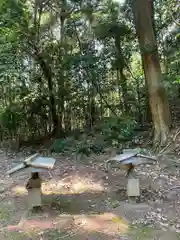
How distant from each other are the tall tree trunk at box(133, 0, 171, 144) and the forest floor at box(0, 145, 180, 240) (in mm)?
1109

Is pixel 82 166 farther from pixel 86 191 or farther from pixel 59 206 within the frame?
pixel 59 206

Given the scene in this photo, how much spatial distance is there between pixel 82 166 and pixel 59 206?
94.0 inches

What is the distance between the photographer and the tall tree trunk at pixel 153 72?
8.10m

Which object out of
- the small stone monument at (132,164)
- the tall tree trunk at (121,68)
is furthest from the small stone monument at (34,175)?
the tall tree trunk at (121,68)

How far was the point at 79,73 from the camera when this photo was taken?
966cm

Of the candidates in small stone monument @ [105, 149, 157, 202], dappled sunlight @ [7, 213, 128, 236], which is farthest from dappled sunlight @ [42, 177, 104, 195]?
dappled sunlight @ [7, 213, 128, 236]

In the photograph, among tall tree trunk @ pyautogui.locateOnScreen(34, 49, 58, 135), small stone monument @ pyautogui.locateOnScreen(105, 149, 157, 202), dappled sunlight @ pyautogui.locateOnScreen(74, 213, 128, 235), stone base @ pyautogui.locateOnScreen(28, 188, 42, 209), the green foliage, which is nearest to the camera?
dappled sunlight @ pyautogui.locateOnScreen(74, 213, 128, 235)

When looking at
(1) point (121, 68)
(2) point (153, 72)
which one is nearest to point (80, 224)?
(2) point (153, 72)

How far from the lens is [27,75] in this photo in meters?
9.80

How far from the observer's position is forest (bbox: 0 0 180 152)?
8984mm

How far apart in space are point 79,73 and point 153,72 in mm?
2405

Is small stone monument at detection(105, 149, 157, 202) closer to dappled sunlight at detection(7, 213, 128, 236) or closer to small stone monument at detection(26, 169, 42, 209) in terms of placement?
dappled sunlight at detection(7, 213, 128, 236)

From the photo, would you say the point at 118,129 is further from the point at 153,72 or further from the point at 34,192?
the point at 34,192

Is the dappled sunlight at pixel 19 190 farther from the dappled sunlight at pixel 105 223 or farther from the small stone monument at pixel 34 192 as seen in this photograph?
the dappled sunlight at pixel 105 223
